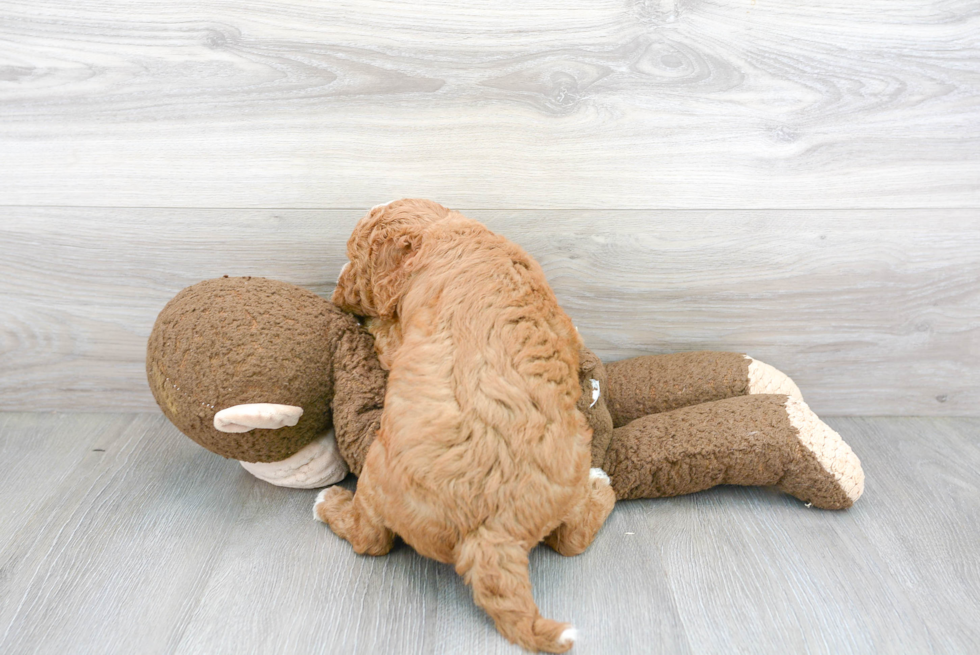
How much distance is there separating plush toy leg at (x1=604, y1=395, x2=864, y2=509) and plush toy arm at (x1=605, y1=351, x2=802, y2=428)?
0.28ft

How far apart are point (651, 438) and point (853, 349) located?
0.52 metres

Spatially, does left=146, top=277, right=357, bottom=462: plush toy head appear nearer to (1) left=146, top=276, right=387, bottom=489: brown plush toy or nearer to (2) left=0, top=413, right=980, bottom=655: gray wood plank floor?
(1) left=146, top=276, right=387, bottom=489: brown plush toy

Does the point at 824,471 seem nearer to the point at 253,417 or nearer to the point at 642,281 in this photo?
the point at 642,281

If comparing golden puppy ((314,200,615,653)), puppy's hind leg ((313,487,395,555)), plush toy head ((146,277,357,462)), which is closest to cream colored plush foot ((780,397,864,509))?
golden puppy ((314,200,615,653))

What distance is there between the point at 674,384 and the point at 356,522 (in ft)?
1.97

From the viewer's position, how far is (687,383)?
1157 mm

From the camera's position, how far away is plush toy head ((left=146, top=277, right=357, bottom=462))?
93cm

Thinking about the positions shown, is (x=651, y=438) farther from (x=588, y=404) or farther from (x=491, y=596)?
(x=491, y=596)

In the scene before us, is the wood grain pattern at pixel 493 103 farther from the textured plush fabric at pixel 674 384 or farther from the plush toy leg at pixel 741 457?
the plush toy leg at pixel 741 457

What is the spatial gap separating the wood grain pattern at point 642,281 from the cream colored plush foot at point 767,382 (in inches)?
4.2

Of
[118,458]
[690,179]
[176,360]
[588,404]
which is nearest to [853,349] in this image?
[690,179]

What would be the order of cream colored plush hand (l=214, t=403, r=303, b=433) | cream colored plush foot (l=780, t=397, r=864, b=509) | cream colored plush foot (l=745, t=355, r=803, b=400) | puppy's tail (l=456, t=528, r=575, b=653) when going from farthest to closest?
cream colored plush foot (l=745, t=355, r=803, b=400) → cream colored plush foot (l=780, t=397, r=864, b=509) → cream colored plush hand (l=214, t=403, r=303, b=433) → puppy's tail (l=456, t=528, r=575, b=653)

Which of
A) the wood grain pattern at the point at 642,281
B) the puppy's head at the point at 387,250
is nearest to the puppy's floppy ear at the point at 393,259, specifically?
the puppy's head at the point at 387,250

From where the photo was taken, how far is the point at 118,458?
1.18m
